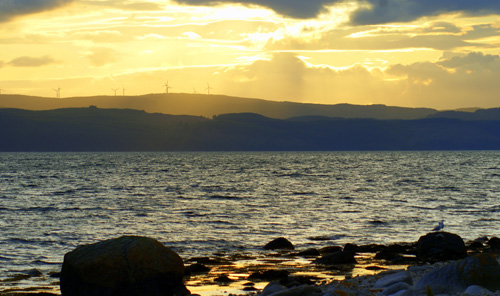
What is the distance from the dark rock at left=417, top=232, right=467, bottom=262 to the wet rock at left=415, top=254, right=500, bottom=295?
12032mm

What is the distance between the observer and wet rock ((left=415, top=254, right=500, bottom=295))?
1606 cm

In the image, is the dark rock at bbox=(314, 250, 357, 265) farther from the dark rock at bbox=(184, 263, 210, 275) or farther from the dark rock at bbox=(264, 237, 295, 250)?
the dark rock at bbox=(184, 263, 210, 275)

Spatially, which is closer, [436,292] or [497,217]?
[436,292]

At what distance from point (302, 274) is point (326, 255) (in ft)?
12.1

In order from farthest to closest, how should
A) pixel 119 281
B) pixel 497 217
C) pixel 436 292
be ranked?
pixel 497 217, pixel 119 281, pixel 436 292

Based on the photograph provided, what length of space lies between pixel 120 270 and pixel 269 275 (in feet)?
24.5

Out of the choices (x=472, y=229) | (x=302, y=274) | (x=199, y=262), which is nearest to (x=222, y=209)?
(x=472, y=229)

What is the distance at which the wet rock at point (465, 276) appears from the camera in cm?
1606

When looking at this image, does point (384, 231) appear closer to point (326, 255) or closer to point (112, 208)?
point (326, 255)

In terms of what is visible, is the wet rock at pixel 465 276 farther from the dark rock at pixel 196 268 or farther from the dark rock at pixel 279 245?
the dark rock at pixel 279 245

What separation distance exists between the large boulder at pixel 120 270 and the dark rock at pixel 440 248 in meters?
14.6

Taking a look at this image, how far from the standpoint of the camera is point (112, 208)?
55906mm

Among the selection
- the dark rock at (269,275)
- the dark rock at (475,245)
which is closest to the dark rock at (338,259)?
the dark rock at (269,275)

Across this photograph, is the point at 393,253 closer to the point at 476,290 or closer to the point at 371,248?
the point at 371,248
